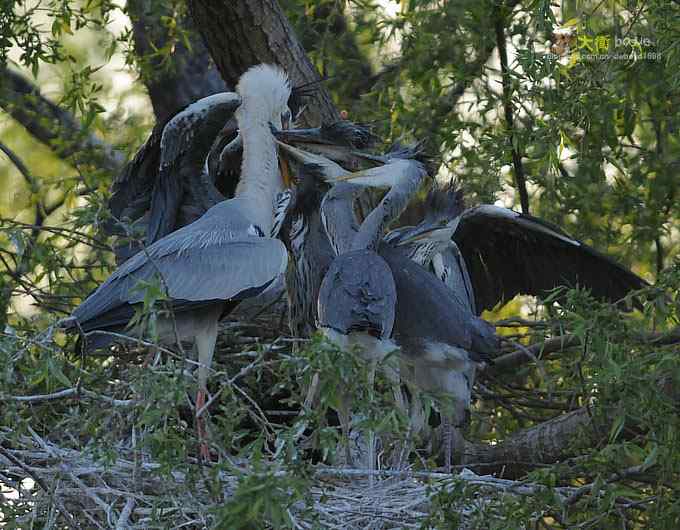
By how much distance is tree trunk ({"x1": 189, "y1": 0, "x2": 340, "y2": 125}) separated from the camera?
18.5 feet

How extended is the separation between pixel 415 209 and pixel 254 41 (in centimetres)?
114

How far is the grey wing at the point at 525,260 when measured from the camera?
5488 mm

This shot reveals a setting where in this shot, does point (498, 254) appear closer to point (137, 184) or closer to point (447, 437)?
point (447, 437)

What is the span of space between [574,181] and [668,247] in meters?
0.94

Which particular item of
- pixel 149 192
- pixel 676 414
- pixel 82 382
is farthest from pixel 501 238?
pixel 82 382

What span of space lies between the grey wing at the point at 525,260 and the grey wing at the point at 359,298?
44.2 inches

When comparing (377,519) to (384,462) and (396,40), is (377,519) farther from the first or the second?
(396,40)

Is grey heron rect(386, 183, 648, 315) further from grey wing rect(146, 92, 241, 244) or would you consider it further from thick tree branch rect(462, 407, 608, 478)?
grey wing rect(146, 92, 241, 244)

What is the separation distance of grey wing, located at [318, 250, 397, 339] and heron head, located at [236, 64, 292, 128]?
45.0 inches

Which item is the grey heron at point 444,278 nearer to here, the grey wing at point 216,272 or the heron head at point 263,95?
the heron head at point 263,95

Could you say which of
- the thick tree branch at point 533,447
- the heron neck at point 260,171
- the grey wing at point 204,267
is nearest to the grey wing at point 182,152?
the heron neck at point 260,171

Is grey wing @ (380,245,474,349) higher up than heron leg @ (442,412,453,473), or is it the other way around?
grey wing @ (380,245,474,349)

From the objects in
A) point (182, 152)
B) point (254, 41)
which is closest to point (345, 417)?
point (182, 152)

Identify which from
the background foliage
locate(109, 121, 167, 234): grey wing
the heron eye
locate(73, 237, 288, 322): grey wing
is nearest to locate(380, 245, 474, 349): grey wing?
the background foliage
